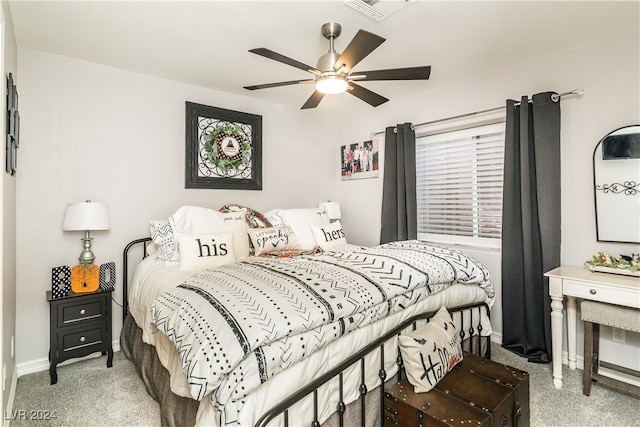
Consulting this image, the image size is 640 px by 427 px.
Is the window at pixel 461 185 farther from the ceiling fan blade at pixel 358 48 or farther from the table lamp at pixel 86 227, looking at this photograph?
the table lamp at pixel 86 227

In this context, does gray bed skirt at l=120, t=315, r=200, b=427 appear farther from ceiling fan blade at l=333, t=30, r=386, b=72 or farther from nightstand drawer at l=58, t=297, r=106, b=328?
ceiling fan blade at l=333, t=30, r=386, b=72

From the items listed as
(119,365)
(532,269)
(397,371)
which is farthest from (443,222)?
(119,365)

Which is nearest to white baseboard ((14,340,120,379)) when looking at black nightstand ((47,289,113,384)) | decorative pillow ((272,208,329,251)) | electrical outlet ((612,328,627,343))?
black nightstand ((47,289,113,384))

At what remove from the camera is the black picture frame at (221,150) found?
3238mm

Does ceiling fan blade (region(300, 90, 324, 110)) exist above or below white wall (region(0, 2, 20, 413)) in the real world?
above

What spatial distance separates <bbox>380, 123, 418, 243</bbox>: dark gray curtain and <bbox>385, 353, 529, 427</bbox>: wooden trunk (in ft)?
5.96

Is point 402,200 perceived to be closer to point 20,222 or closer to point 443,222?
point 443,222

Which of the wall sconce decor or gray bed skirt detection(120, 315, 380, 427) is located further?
the wall sconce decor

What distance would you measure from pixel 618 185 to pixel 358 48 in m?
2.09

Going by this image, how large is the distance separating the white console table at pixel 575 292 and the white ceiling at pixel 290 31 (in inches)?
66.5

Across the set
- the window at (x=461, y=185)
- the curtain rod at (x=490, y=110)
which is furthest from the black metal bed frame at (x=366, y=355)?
the curtain rod at (x=490, y=110)

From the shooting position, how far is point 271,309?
1299 millimetres

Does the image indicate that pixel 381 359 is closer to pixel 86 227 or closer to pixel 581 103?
pixel 86 227

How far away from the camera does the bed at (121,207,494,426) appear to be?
116cm
